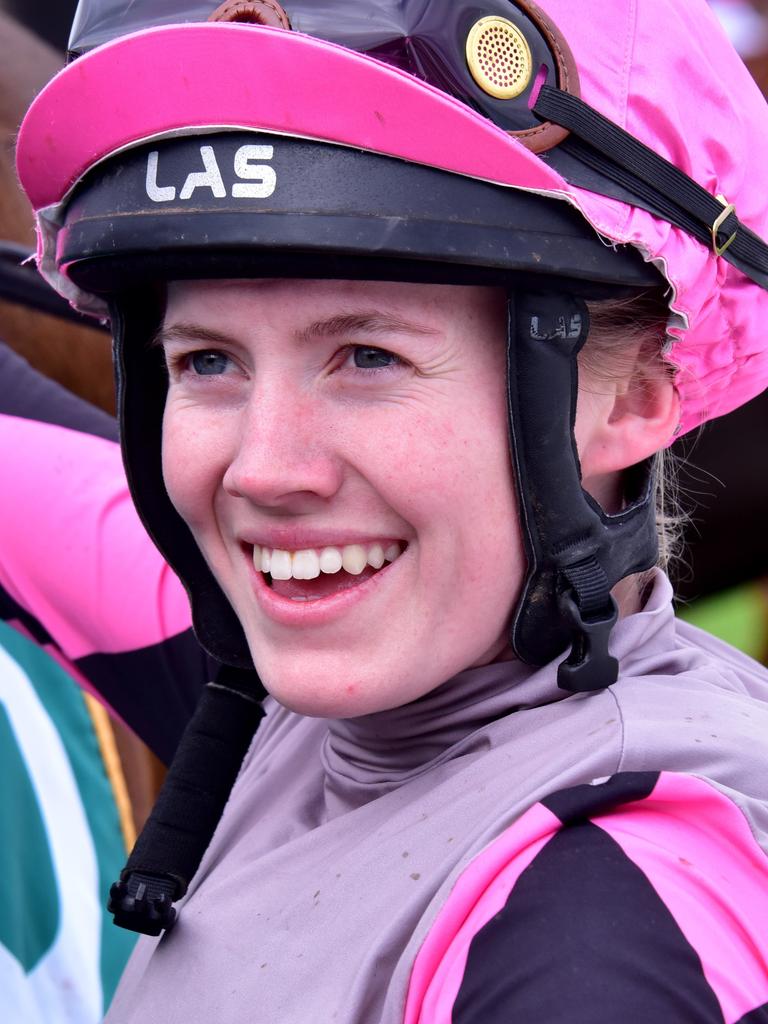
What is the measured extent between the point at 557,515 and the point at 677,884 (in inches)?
17.3

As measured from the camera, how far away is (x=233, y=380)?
1324 mm

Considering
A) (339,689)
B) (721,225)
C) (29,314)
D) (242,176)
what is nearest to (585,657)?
(339,689)

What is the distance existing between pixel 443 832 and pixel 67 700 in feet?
4.83

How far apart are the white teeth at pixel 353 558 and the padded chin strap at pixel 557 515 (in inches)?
7.0

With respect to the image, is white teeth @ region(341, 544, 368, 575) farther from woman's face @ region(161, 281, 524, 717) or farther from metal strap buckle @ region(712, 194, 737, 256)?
metal strap buckle @ region(712, 194, 737, 256)

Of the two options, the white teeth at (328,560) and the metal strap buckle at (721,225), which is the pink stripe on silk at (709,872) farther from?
the metal strap buckle at (721,225)

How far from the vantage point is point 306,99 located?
1.15 metres

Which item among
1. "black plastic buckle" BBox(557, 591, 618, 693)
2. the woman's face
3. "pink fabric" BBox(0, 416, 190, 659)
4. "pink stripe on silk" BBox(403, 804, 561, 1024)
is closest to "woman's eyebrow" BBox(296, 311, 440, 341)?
the woman's face

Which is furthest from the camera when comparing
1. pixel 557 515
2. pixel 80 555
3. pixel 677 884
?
pixel 80 555

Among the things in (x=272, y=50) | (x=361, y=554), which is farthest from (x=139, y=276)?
(x=361, y=554)

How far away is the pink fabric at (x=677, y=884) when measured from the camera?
0.91m

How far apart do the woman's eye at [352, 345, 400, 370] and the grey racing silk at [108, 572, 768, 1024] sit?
1.23 ft

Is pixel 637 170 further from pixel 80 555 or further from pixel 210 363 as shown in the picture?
pixel 80 555

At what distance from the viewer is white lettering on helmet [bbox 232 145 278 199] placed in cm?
116
